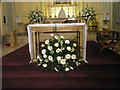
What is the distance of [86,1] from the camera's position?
1021cm

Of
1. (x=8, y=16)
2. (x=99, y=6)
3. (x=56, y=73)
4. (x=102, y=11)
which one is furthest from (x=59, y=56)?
(x=99, y=6)

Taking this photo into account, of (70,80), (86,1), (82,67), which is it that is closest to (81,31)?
(82,67)

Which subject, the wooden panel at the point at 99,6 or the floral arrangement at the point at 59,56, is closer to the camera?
the floral arrangement at the point at 59,56

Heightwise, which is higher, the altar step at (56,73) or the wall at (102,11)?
the wall at (102,11)

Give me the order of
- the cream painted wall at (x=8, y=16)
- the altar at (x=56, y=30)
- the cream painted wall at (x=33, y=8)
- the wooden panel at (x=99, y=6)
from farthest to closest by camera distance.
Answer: the wooden panel at (x=99, y=6) < the cream painted wall at (x=33, y=8) < the cream painted wall at (x=8, y=16) < the altar at (x=56, y=30)

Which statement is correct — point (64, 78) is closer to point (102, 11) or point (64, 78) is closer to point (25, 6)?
point (102, 11)

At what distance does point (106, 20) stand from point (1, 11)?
Result: 5.08 m

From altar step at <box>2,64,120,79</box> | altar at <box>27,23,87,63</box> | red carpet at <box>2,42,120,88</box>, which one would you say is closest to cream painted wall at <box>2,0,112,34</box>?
altar at <box>27,23,87,63</box>

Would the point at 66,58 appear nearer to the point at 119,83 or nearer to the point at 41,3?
the point at 119,83

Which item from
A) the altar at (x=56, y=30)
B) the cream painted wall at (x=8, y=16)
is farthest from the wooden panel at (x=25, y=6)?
the altar at (x=56, y=30)

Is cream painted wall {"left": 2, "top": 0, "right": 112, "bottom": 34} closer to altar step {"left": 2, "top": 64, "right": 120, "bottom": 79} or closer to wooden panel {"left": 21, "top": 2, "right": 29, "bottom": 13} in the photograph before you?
wooden panel {"left": 21, "top": 2, "right": 29, "bottom": 13}

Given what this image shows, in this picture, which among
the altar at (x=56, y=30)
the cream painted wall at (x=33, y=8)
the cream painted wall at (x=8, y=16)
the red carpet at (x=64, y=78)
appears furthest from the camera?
the cream painted wall at (x=33, y=8)

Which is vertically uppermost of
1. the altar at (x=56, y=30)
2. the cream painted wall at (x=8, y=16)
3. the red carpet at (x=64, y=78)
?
the cream painted wall at (x=8, y=16)

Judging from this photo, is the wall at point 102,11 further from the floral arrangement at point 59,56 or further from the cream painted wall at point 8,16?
the floral arrangement at point 59,56
